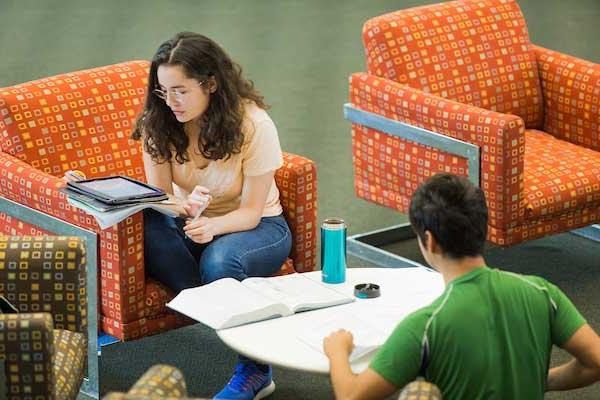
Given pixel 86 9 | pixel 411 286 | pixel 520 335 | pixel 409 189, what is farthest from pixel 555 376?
pixel 86 9

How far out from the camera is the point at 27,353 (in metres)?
2.99

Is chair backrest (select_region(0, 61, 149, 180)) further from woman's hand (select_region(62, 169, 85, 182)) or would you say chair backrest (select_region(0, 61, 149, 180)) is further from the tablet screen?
the tablet screen

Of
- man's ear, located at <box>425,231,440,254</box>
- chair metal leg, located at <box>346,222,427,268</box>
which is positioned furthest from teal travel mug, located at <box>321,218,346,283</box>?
chair metal leg, located at <box>346,222,427,268</box>

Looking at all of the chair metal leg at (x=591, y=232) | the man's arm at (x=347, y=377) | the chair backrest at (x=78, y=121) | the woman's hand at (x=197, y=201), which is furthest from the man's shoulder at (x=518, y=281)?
the chair metal leg at (x=591, y=232)

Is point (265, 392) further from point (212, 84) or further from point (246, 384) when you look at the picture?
point (212, 84)

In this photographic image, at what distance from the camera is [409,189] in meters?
4.89

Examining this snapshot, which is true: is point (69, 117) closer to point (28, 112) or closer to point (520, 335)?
point (28, 112)

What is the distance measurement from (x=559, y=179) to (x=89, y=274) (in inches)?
70.0

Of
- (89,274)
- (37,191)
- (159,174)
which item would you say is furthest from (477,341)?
(37,191)

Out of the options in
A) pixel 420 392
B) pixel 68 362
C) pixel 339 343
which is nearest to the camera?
pixel 420 392

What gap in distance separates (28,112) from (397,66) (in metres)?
1.47

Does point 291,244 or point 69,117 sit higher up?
point 69,117

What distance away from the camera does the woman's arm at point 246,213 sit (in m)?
3.96

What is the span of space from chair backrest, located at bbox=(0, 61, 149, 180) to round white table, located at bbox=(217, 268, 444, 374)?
1.06m
